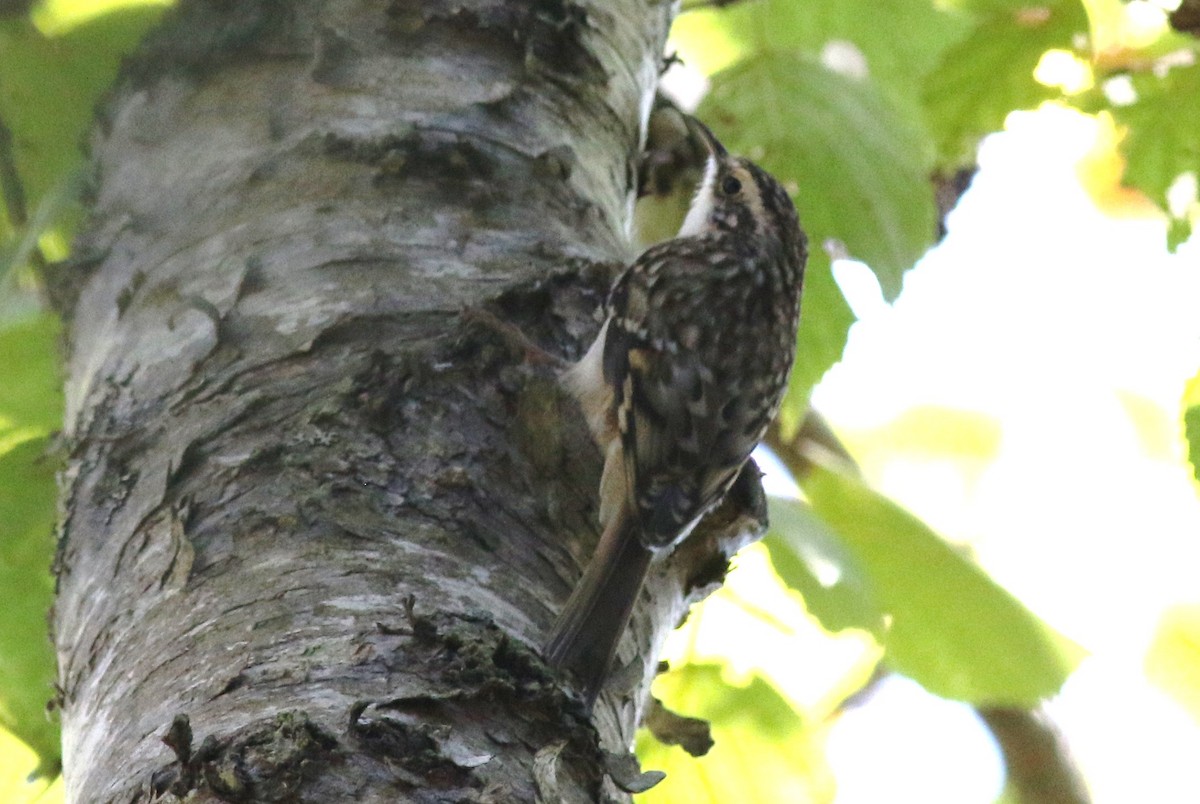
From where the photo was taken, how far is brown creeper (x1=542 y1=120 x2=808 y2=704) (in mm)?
1343

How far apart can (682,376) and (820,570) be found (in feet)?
1.12

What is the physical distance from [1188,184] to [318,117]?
1.32 metres

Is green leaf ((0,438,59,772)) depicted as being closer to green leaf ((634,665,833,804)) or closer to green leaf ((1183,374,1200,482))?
green leaf ((634,665,833,804))

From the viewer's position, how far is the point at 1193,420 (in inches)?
67.2

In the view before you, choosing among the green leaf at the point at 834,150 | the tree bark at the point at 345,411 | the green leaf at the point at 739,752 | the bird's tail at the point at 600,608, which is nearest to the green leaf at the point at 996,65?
the green leaf at the point at 834,150

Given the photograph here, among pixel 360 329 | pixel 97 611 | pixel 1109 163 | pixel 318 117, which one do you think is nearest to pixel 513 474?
pixel 360 329

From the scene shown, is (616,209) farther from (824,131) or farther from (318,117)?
(824,131)

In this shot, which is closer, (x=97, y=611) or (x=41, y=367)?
(x=97, y=611)

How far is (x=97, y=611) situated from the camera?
128 centimetres

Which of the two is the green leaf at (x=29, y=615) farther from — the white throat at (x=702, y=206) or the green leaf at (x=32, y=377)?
the white throat at (x=702, y=206)

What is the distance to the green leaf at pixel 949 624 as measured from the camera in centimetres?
234

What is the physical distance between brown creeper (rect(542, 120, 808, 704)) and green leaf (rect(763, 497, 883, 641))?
16cm

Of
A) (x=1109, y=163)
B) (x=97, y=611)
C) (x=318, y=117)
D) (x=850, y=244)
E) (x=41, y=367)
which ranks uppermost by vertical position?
(x=318, y=117)

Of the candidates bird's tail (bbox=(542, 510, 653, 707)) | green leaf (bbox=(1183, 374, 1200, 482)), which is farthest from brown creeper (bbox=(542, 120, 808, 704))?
green leaf (bbox=(1183, 374, 1200, 482))
